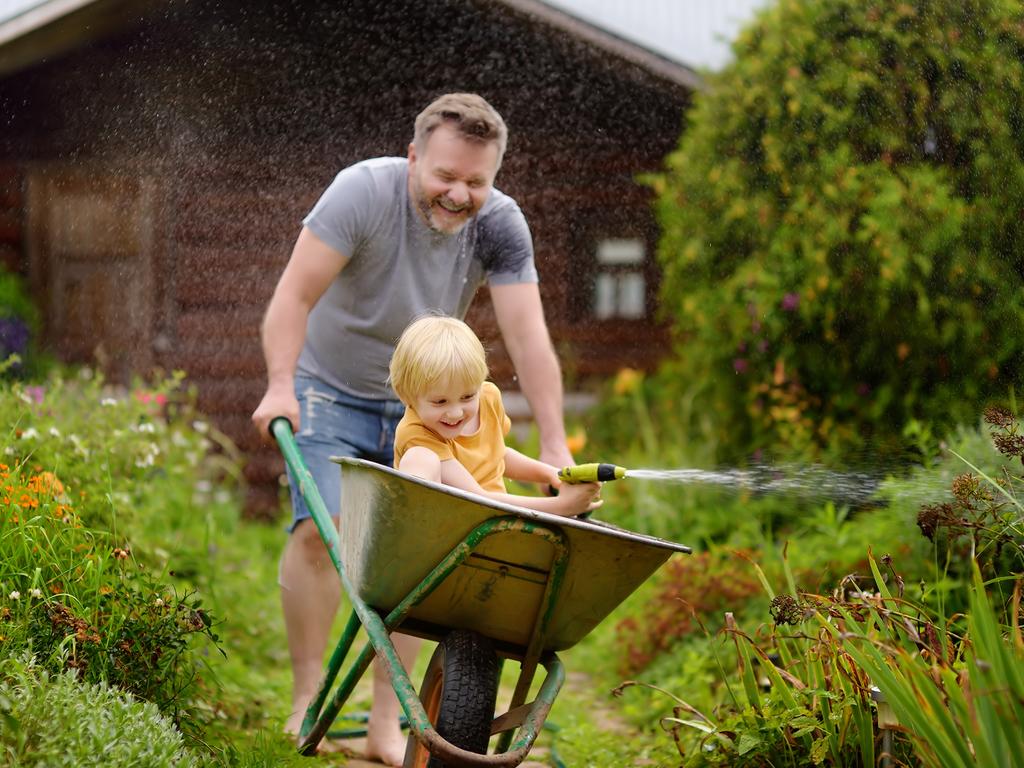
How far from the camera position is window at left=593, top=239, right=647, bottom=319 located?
800cm

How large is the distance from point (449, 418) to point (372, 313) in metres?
0.75

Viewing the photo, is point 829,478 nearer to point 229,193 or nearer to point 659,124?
point 659,124

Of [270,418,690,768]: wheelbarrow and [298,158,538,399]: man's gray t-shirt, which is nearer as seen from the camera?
[270,418,690,768]: wheelbarrow

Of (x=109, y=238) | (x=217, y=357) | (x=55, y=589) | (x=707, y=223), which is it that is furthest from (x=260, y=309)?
(x=55, y=589)

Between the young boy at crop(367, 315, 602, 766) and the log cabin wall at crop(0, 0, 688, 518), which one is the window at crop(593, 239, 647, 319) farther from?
the young boy at crop(367, 315, 602, 766)

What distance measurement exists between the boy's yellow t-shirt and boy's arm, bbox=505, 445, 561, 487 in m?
0.03

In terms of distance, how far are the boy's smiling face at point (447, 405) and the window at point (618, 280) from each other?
5799 mm

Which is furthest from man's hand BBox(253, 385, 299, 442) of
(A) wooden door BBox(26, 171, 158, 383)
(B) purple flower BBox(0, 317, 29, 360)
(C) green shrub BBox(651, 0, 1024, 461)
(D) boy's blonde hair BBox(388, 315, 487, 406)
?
(A) wooden door BBox(26, 171, 158, 383)

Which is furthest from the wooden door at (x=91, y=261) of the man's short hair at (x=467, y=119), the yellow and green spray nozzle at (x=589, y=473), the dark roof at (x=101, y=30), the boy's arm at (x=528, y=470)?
the yellow and green spray nozzle at (x=589, y=473)

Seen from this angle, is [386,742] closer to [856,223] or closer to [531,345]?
[531,345]

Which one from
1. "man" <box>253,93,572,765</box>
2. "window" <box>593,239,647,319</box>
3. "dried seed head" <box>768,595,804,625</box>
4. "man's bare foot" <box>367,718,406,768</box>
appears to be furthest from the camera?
"window" <box>593,239,647,319</box>

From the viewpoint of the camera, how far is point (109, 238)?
25.1 feet

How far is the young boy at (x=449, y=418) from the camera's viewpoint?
2154mm

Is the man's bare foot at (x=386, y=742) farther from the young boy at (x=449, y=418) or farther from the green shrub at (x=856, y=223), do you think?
the green shrub at (x=856, y=223)
